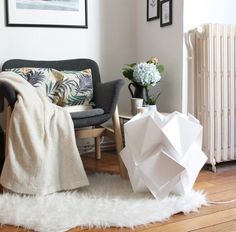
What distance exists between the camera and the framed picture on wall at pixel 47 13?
252 centimetres

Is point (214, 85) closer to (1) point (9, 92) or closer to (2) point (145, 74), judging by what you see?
(2) point (145, 74)

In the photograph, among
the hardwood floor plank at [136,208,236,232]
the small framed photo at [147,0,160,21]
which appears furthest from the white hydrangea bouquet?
the hardwood floor plank at [136,208,236,232]

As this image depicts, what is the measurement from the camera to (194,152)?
5.96ft

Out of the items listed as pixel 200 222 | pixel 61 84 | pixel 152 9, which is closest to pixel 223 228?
pixel 200 222

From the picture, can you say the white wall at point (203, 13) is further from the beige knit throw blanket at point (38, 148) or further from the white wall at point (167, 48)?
the beige knit throw blanket at point (38, 148)

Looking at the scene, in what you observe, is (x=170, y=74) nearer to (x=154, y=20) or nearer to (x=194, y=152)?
(x=154, y=20)

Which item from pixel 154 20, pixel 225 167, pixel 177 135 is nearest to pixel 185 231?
pixel 177 135

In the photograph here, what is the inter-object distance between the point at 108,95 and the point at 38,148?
61cm

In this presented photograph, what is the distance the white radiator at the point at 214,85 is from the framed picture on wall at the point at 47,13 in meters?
0.93

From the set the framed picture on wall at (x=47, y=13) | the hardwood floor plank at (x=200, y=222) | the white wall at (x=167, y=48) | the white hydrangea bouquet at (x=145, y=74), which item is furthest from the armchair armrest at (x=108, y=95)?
the hardwood floor plank at (x=200, y=222)

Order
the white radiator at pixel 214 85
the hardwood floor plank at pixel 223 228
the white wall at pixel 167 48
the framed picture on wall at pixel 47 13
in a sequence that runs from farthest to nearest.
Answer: the framed picture on wall at pixel 47 13 < the white wall at pixel 167 48 < the white radiator at pixel 214 85 < the hardwood floor plank at pixel 223 228

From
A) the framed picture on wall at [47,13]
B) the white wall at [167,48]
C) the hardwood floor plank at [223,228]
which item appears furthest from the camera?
the framed picture on wall at [47,13]

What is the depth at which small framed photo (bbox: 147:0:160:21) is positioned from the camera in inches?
103

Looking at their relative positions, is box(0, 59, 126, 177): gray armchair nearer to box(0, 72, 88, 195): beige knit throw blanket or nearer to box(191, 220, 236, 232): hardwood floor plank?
box(0, 72, 88, 195): beige knit throw blanket
